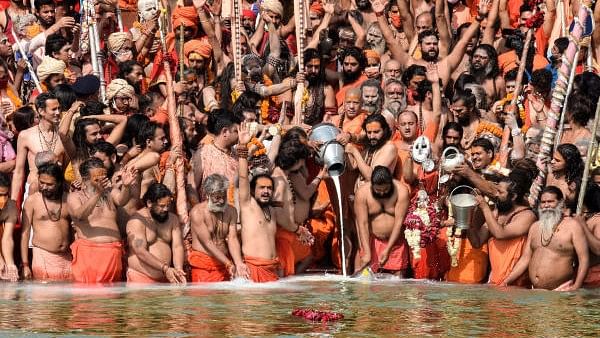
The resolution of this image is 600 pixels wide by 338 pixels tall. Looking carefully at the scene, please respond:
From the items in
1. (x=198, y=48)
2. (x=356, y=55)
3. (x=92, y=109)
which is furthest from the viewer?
(x=198, y=48)

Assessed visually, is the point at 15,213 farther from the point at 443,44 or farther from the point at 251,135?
the point at 443,44

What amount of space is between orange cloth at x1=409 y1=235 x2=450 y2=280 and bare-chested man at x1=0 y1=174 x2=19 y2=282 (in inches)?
124

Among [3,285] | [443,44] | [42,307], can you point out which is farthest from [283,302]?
[443,44]

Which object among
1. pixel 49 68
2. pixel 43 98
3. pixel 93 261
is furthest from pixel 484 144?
pixel 49 68

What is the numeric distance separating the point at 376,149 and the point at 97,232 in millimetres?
2319

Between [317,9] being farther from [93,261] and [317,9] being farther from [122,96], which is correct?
[93,261]

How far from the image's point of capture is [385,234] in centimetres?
1259

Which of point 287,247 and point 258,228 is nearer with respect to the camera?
point 258,228

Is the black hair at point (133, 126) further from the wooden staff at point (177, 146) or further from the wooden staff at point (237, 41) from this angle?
the wooden staff at point (237, 41)

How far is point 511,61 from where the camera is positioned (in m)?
14.1

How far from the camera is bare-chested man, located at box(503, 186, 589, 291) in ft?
38.0

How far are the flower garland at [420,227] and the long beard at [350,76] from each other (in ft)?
5.65

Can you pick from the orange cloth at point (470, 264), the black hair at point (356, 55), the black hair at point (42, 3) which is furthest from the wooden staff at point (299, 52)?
the black hair at point (42, 3)

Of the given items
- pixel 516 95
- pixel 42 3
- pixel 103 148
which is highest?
pixel 42 3
